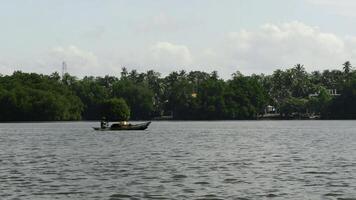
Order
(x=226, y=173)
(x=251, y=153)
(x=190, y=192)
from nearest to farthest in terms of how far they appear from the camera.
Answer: (x=190, y=192) < (x=226, y=173) < (x=251, y=153)

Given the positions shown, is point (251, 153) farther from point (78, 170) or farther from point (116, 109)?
point (116, 109)

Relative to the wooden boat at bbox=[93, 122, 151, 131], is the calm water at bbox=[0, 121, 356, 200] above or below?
below

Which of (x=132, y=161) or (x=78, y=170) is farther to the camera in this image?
(x=132, y=161)

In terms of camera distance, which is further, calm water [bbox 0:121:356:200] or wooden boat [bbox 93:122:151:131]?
wooden boat [bbox 93:122:151:131]

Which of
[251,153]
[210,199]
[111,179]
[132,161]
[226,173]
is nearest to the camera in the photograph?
[210,199]

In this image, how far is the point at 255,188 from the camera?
40.9 m

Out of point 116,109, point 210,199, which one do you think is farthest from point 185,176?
point 116,109

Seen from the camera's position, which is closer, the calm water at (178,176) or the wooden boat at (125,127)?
the calm water at (178,176)

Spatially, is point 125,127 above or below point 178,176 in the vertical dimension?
above

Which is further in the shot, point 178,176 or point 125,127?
point 125,127

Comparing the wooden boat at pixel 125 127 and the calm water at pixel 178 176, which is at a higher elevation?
the wooden boat at pixel 125 127

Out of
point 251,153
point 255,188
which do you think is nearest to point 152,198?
point 255,188

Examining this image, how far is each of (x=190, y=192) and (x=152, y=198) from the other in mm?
3009

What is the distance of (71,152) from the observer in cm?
7494
